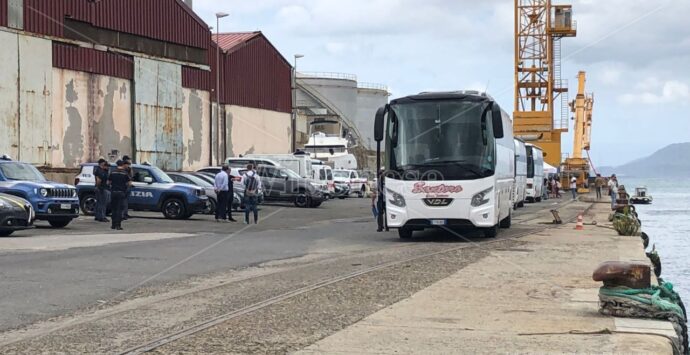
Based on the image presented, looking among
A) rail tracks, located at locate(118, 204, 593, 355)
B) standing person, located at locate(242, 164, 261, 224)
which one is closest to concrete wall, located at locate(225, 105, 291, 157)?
standing person, located at locate(242, 164, 261, 224)

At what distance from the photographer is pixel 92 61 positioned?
133 feet

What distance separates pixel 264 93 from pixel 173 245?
40839mm

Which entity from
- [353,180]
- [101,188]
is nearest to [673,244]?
[101,188]

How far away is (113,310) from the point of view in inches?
403

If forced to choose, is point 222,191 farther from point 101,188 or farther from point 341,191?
point 341,191

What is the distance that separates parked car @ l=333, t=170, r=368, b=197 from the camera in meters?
58.5

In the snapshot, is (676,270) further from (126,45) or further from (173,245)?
(126,45)

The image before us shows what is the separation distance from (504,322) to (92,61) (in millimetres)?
33982

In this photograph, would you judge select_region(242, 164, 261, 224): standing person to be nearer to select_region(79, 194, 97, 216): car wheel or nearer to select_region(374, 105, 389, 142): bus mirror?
select_region(79, 194, 97, 216): car wheel

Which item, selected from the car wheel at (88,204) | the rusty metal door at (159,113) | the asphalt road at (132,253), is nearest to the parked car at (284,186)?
the rusty metal door at (159,113)

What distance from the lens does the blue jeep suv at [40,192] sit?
22688mm

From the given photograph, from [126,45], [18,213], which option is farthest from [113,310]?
[126,45]

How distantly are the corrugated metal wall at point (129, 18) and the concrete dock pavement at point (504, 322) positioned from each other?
27.3m

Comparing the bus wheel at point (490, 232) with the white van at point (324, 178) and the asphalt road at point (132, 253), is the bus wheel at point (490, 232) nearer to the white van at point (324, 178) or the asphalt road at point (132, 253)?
the asphalt road at point (132, 253)
